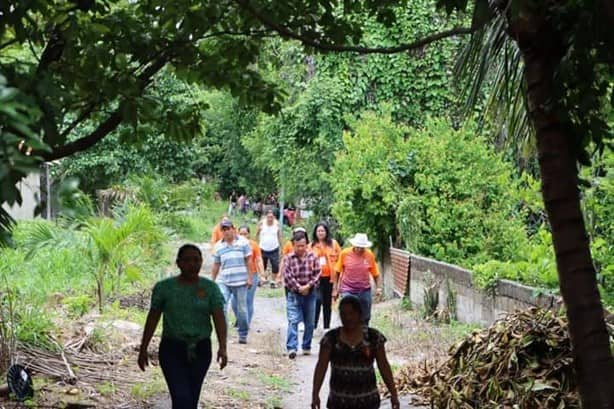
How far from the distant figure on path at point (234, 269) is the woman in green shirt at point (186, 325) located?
498 centimetres

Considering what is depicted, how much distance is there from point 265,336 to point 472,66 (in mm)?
9028

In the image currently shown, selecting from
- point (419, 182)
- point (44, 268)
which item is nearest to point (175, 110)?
point (44, 268)

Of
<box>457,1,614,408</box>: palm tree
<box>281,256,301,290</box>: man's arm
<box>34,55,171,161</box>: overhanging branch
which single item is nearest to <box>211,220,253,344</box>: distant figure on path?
<box>281,256,301,290</box>: man's arm

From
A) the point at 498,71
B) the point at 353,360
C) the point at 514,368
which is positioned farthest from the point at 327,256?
the point at 498,71

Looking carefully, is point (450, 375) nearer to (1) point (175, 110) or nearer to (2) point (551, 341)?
(2) point (551, 341)

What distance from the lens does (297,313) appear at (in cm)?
1232

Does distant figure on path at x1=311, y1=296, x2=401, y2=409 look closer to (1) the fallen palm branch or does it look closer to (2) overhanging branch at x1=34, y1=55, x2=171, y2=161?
(1) the fallen palm branch

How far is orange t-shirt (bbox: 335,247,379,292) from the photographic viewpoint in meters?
12.2

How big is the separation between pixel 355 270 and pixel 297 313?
994mm

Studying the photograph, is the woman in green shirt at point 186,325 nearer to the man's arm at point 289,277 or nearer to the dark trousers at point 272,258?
the man's arm at point 289,277

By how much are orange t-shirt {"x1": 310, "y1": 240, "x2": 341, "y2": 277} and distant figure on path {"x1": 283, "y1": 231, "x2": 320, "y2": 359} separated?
1044mm

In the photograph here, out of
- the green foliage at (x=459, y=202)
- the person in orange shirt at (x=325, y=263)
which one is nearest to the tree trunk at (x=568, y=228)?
the person in orange shirt at (x=325, y=263)

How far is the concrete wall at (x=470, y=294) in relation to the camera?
10.9 m

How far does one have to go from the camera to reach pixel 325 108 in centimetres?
2338
